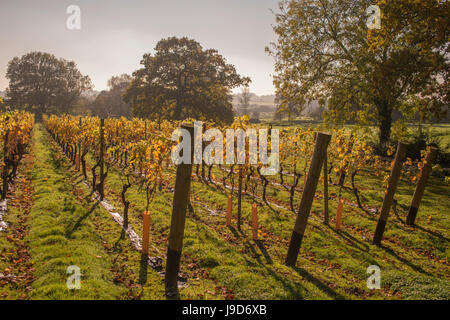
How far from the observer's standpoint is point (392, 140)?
70.0 feet

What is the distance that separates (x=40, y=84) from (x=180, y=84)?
55.5 metres

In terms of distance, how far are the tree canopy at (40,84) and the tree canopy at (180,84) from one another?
4658cm

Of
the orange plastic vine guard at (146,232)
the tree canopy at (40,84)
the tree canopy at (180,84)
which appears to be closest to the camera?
the orange plastic vine guard at (146,232)

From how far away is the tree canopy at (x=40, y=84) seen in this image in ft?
213

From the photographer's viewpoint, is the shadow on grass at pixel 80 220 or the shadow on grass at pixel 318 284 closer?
the shadow on grass at pixel 318 284

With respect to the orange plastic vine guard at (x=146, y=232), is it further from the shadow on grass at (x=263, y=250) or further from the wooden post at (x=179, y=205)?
the shadow on grass at (x=263, y=250)

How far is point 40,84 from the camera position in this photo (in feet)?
219

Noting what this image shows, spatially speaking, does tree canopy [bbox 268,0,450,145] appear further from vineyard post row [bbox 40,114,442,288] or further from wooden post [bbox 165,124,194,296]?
wooden post [bbox 165,124,194,296]

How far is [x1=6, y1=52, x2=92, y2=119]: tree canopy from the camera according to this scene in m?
65.1

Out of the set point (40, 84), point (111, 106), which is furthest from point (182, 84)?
point (40, 84)

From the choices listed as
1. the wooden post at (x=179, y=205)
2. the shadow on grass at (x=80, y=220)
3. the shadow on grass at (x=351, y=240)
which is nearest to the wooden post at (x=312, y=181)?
the wooden post at (x=179, y=205)
